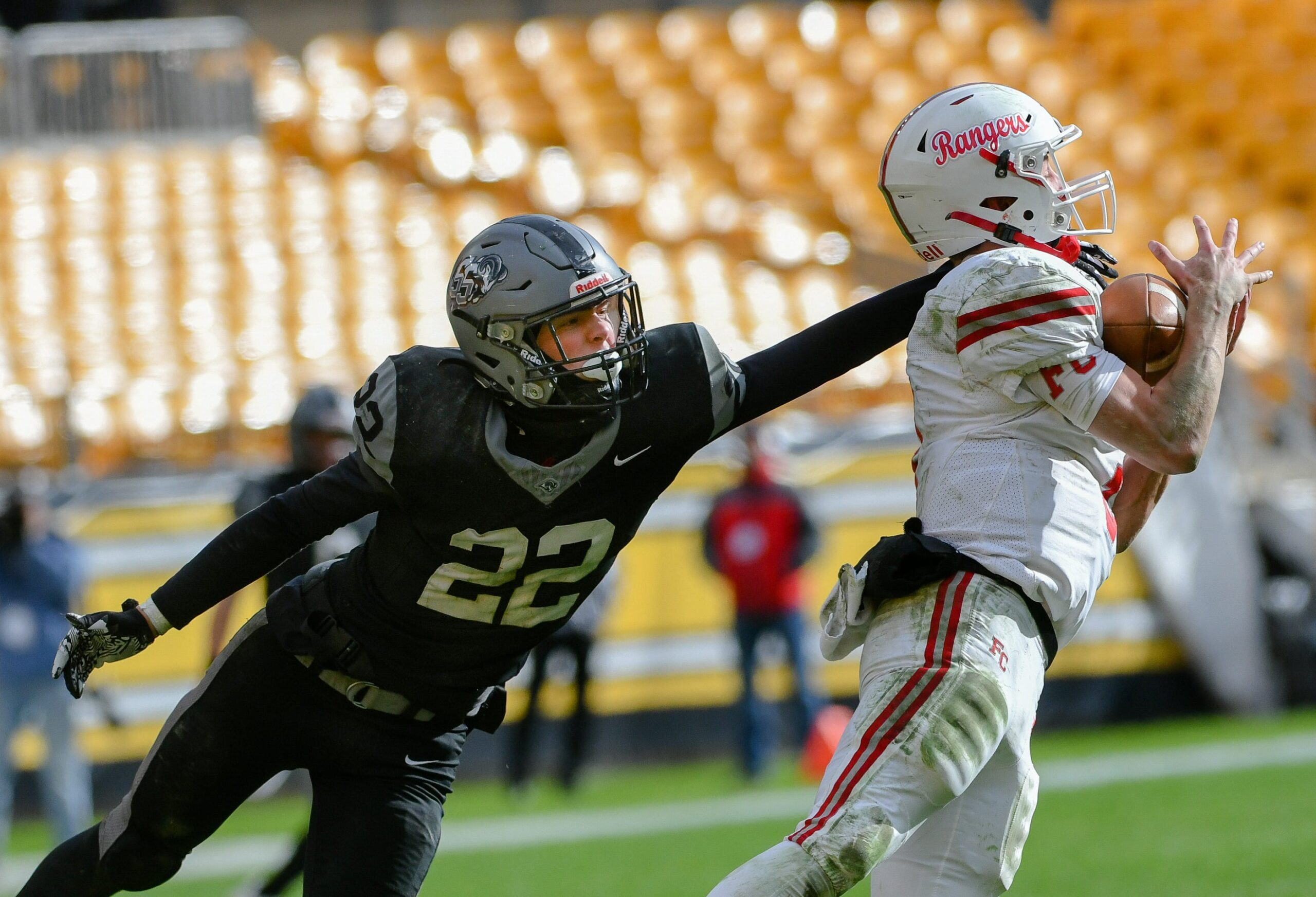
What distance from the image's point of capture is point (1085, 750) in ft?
26.1

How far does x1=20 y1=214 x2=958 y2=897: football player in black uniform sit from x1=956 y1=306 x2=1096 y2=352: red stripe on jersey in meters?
0.30

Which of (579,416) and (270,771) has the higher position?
(579,416)

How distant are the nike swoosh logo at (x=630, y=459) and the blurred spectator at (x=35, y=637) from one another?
433cm

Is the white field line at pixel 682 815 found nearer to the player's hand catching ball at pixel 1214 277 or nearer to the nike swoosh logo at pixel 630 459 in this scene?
the nike swoosh logo at pixel 630 459

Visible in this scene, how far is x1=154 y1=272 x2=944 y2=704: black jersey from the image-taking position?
2.82m

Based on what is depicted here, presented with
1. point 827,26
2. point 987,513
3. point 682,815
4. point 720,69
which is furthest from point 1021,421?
point 827,26

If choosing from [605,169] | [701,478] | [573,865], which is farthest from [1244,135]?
[573,865]

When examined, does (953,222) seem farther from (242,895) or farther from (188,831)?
(242,895)

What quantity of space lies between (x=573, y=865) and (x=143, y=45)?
7775mm

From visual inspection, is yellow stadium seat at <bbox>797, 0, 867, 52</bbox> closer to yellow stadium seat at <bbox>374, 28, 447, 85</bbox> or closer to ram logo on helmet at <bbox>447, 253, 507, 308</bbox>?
yellow stadium seat at <bbox>374, 28, 447, 85</bbox>

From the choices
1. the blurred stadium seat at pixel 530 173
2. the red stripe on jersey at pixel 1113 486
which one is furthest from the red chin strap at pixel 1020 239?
the blurred stadium seat at pixel 530 173

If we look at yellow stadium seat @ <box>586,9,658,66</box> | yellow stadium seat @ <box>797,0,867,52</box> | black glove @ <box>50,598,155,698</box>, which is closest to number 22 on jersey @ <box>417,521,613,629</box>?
black glove @ <box>50,598,155,698</box>

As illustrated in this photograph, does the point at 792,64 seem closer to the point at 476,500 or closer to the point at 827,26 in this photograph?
the point at 827,26

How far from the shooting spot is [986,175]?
9.19ft
